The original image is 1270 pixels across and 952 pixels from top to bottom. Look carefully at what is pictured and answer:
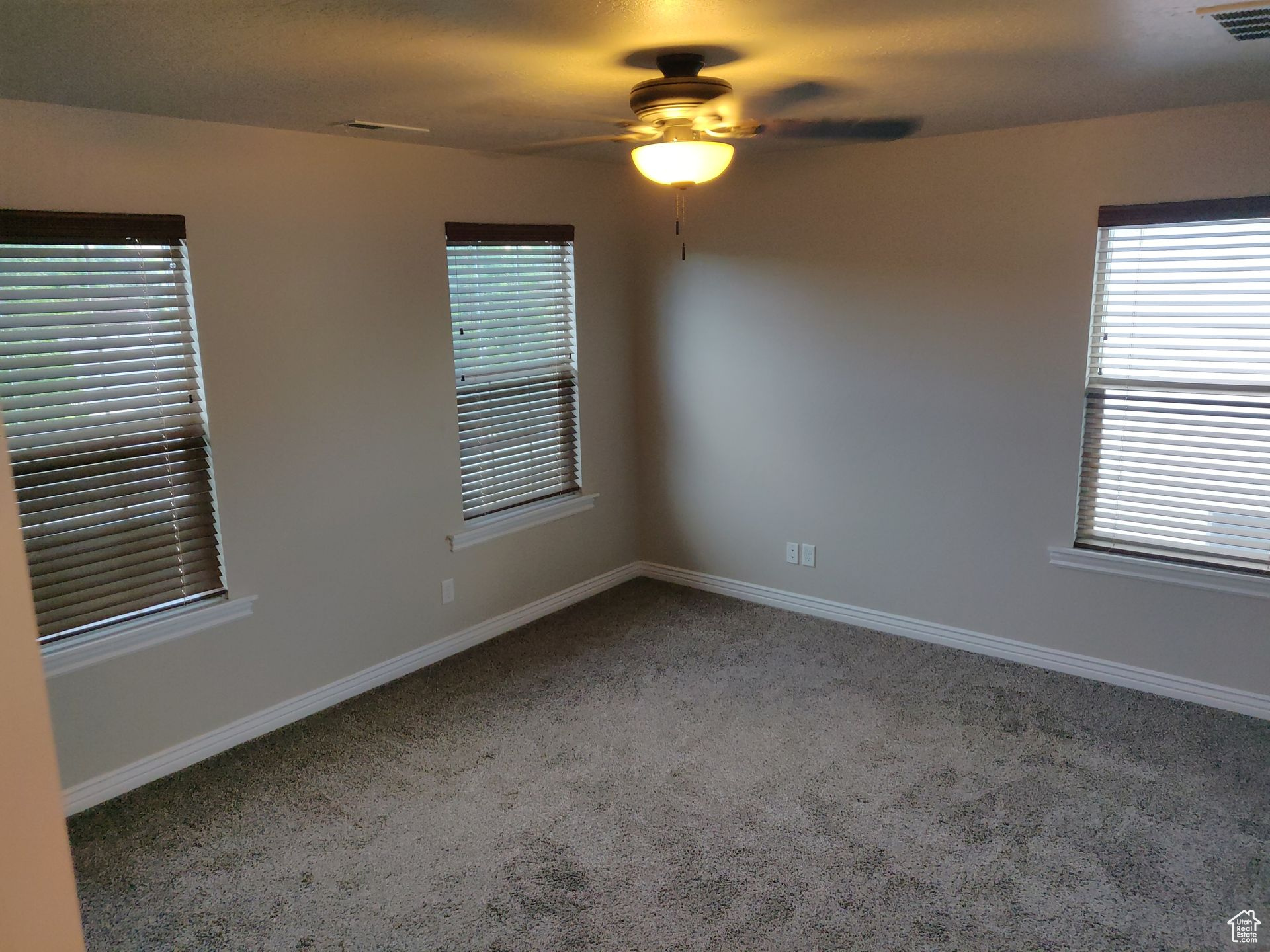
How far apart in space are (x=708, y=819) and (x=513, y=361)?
2392mm

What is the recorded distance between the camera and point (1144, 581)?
3.77 m

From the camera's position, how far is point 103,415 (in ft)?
10.1

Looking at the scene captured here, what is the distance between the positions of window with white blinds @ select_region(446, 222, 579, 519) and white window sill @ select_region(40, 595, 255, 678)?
122cm

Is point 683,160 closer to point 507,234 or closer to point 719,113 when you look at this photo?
point 719,113

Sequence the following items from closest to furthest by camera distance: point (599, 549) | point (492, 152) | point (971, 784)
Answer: point (971, 784)
point (492, 152)
point (599, 549)

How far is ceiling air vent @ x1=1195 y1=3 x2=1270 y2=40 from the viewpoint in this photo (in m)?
1.99

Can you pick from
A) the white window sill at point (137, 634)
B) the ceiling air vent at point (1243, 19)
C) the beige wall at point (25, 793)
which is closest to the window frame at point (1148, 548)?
the ceiling air vent at point (1243, 19)

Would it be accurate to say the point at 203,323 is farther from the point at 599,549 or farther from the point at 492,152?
the point at 599,549

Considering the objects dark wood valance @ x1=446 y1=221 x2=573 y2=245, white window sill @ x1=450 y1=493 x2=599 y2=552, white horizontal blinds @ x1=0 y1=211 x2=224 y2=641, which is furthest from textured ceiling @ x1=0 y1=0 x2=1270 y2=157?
white window sill @ x1=450 y1=493 x2=599 y2=552

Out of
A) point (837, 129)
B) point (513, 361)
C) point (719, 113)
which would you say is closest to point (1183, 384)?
point (837, 129)

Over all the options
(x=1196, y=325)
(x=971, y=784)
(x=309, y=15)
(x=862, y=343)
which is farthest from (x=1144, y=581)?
(x=309, y=15)

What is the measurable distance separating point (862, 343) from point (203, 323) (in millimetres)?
2842

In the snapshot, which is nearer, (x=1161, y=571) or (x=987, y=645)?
(x=1161, y=571)

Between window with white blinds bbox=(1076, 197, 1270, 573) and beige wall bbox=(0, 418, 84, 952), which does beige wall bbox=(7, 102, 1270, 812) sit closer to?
window with white blinds bbox=(1076, 197, 1270, 573)
